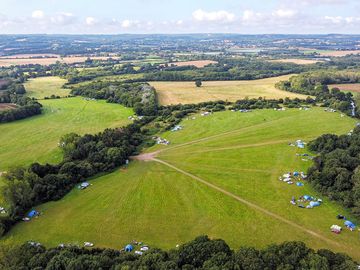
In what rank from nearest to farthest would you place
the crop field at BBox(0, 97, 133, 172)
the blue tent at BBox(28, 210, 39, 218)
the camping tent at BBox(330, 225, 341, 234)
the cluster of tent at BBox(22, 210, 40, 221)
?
the camping tent at BBox(330, 225, 341, 234)
the cluster of tent at BBox(22, 210, 40, 221)
the blue tent at BBox(28, 210, 39, 218)
the crop field at BBox(0, 97, 133, 172)

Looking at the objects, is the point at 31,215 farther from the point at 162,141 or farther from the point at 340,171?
the point at 340,171

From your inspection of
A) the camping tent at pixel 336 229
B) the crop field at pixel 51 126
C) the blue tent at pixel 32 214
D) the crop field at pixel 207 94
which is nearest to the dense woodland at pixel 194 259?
the camping tent at pixel 336 229

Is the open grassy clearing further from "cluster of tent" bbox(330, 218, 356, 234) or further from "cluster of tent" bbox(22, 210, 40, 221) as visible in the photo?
"cluster of tent" bbox(330, 218, 356, 234)

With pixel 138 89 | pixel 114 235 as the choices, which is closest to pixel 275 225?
pixel 114 235

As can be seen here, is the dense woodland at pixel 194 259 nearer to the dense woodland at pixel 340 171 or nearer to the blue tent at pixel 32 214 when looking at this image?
the blue tent at pixel 32 214

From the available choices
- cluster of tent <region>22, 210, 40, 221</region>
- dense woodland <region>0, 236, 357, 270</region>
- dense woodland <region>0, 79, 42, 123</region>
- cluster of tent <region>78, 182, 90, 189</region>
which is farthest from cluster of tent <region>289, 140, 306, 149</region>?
dense woodland <region>0, 79, 42, 123</region>

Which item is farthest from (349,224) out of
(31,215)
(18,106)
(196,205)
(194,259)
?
(18,106)
